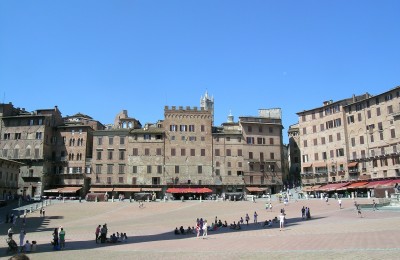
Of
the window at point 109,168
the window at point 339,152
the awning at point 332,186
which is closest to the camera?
the awning at point 332,186

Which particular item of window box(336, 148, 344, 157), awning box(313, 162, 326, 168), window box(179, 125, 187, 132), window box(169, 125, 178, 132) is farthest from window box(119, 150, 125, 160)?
window box(336, 148, 344, 157)

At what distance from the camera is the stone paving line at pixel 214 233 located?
2050 centimetres

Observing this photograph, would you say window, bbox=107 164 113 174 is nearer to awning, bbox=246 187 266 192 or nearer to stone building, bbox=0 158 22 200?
stone building, bbox=0 158 22 200

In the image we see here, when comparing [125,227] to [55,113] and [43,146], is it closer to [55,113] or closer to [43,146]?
[43,146]

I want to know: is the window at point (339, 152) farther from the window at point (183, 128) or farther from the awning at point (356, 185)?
the window at point (183, 128)

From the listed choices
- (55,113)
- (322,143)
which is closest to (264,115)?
(322,143)

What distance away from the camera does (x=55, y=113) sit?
83.9 metres

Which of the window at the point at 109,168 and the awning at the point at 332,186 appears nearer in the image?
the awning at the point at 332,186

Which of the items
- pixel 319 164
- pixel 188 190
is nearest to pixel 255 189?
pixel 188 190

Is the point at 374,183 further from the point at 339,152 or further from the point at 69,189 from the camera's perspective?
the point at 69,189

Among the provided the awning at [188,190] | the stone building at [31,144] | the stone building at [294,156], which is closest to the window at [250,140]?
the awning at [188,190]

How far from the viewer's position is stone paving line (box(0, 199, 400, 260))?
2050 cm

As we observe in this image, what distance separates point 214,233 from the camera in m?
34.5

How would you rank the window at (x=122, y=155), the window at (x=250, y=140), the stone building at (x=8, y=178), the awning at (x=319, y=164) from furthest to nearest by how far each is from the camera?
the window at (x=250, y=140) < the window at (x=122, y=155) < the awning at (x=319, y=164) < the stone building at (x=8, y=178)
